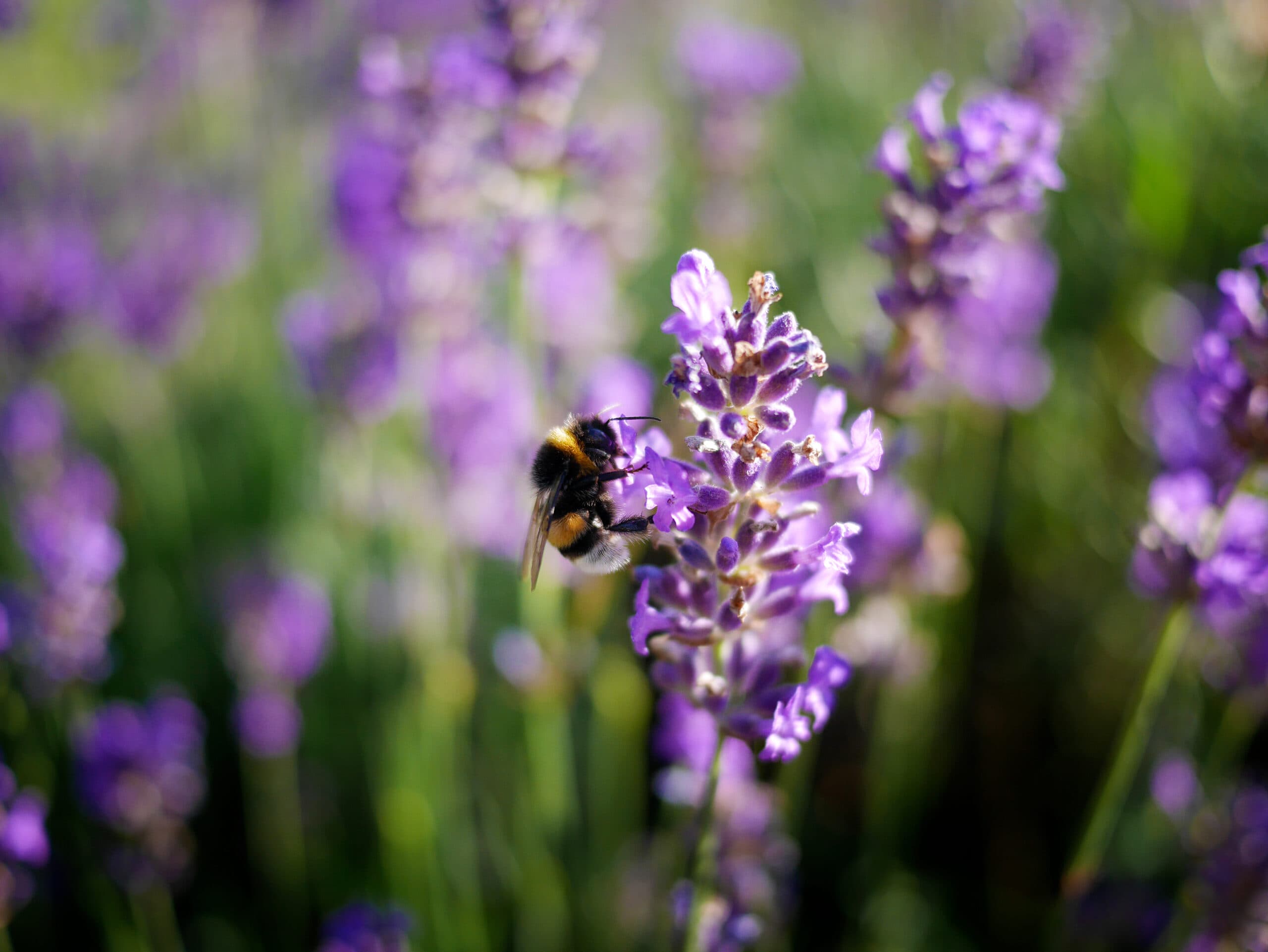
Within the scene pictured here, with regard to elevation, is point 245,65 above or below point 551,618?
above

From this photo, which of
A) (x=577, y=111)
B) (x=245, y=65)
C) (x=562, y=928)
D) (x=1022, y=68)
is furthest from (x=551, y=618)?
(x=577, y=111)

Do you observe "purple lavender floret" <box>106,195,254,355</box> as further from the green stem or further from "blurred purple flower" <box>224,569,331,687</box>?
the green stem

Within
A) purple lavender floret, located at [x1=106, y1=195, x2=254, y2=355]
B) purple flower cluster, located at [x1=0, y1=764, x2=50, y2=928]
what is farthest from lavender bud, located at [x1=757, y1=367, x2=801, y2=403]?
purple lavender floret, located at [x1=106, y1=195, x2=254, y2=355]

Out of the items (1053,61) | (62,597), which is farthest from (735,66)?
(62,597)

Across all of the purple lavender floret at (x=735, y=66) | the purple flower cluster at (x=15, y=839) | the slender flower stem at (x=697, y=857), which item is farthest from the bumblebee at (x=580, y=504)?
the purple lavender floret at (x=735, y=66)

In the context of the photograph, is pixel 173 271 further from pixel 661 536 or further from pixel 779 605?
pixel 779 605

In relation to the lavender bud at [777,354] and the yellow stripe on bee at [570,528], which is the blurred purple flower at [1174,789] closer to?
the yellow stripe on bee at [570,528]

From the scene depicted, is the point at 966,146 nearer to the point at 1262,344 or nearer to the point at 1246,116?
the point at 1262,344
